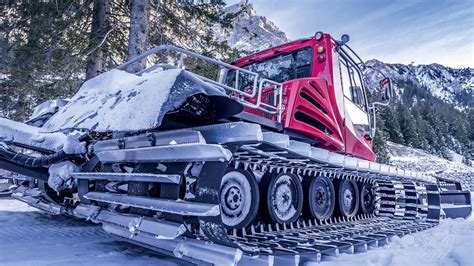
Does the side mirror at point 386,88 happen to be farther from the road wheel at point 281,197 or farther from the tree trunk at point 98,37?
the tree trunk at point 98,37

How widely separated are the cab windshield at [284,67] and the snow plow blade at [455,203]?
13.0ft

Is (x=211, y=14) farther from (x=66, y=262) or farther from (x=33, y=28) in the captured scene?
(x=66, y=262)

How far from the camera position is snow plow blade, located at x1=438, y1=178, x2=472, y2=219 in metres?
6.89

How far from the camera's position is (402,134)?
63.6 metres

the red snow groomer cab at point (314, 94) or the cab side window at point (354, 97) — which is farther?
the cab side window at point (354, 97)

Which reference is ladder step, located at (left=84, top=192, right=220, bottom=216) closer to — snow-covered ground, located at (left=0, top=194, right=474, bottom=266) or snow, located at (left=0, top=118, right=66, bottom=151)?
snow-covered ground, located at (left=0, top=194, right=474, bottom=266)

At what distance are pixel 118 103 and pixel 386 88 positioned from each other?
454 cm

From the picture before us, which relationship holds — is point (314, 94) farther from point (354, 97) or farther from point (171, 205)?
point (171, 205)

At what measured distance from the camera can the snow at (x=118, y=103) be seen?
251 centimetres

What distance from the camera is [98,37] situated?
8.73m

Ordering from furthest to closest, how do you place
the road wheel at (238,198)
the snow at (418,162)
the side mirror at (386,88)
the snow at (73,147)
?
the snow at (418,162)
the side mirror at (386,88)
the snow at (73,147)
the road wheel at (238,198)

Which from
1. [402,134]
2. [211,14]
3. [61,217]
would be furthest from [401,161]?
[61,217]

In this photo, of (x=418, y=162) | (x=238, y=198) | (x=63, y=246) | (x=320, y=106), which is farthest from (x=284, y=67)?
(x=418, y=162)

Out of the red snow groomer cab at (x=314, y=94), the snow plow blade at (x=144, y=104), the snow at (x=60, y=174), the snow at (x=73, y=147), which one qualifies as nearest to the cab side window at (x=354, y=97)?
→ the red snow groomer cab at (x=314, y=94)
